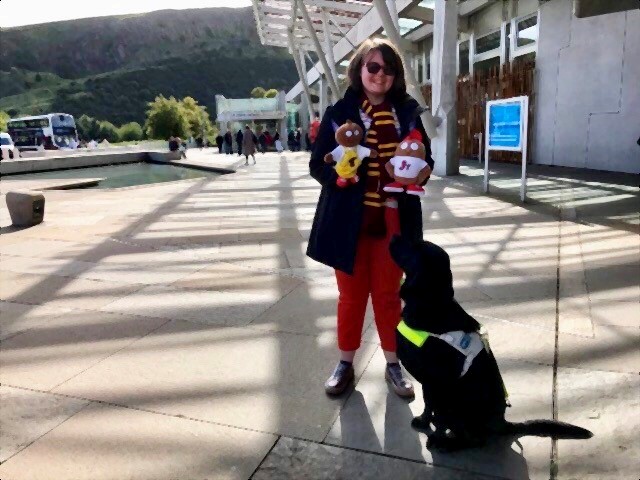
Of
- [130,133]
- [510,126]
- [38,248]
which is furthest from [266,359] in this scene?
[130,133]

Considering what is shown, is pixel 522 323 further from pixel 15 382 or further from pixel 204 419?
pixel 15 382

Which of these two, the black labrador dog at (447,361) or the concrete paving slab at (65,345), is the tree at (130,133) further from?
the black labrador dog at (447,361)

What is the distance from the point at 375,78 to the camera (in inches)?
92.8

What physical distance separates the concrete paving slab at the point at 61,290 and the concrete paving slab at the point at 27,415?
1.37 meters

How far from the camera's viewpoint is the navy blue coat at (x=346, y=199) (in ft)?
7.95

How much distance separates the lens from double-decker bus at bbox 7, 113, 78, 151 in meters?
44.0

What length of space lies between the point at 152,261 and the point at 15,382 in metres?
2.72

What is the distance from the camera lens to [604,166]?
13.2m

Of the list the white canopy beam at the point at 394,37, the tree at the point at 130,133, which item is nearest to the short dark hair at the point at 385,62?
the white canopy beam at the point at 394,37

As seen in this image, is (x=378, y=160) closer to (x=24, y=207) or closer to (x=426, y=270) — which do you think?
(x=426, y=270)

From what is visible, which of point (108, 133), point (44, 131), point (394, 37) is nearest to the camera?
point (394, 37)

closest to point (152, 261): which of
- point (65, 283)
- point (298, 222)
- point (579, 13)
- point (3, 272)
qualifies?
point (65, 283)

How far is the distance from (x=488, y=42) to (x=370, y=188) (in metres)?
19.0

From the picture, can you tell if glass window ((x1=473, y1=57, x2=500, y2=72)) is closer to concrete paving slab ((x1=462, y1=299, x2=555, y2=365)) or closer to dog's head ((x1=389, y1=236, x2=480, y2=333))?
concrete paving slab ((x1=462, y1=299, x2=555, y2=365))
